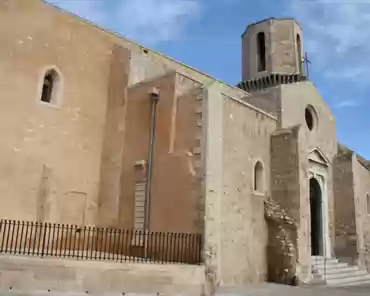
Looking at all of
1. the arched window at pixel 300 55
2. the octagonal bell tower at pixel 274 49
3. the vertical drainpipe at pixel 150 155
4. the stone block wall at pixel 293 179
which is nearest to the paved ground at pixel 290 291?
the stone block wall at pixel 293 179

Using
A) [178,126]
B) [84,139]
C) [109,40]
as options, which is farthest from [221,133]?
[109,40]

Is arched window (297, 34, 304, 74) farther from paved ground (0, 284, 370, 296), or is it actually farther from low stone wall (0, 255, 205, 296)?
low stone wall (0, 255, 205, 296)

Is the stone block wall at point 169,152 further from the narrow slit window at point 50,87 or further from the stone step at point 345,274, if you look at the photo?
the stone step at point 345,274

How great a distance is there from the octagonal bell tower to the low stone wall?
14.6m

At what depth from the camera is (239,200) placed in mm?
14031

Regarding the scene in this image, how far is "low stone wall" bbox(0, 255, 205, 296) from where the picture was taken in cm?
864

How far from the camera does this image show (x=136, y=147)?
1435 cm

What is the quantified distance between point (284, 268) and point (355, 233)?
6.60m

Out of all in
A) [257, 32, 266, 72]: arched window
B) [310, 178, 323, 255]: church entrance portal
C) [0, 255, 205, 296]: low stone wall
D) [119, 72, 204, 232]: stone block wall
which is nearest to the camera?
[0, 255, 205, 296]: low stone wall

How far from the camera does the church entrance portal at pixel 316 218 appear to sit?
1894 cm

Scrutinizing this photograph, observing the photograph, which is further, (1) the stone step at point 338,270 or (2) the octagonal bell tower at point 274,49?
(2) the octagonal bell tower at point 274,49

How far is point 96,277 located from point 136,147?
5946mm

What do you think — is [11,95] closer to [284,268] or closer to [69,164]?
[69,164]

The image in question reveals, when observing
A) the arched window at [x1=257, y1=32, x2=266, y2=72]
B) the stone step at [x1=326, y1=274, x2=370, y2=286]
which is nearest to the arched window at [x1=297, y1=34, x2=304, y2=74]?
the arched window at [x1=257, y1=32, x2=266, y2=72]
